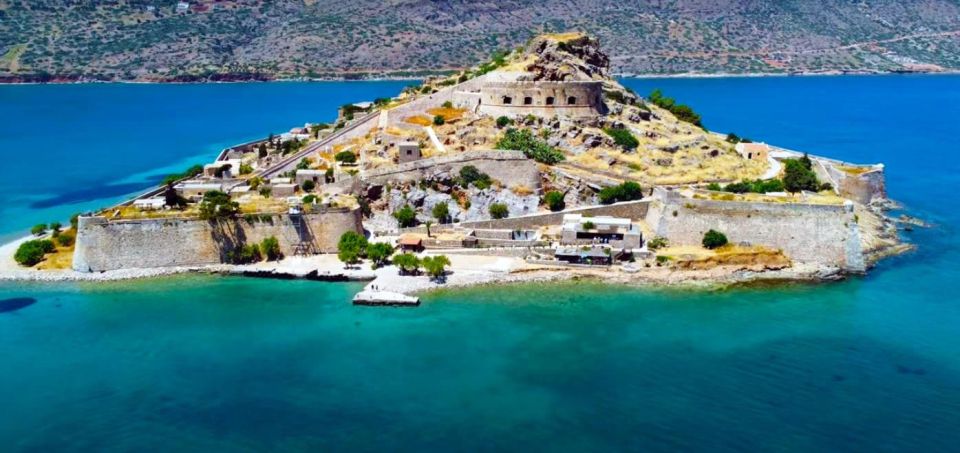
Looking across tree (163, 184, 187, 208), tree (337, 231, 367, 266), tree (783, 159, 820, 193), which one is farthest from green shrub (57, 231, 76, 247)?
tree (783, 159, 820, 193)

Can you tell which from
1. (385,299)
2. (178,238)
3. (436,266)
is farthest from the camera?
(178,238)

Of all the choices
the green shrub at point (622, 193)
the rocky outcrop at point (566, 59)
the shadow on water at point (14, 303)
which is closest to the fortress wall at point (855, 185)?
the green shrub at point (622, 193)

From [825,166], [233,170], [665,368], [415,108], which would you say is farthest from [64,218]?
[825,166]

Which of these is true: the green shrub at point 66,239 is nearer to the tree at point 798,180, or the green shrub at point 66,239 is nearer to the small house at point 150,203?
the small house at point 150,203

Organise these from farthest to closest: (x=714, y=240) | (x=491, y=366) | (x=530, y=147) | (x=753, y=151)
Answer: (x=753, y=151) → (x=530, y=147) → (x=714, y=240) → (x=491, y=366)

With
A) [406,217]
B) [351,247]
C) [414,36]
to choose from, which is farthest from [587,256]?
[414,36]

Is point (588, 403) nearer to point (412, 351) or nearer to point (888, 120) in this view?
point (412, 351)

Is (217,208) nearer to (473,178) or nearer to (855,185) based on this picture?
(473,178)
